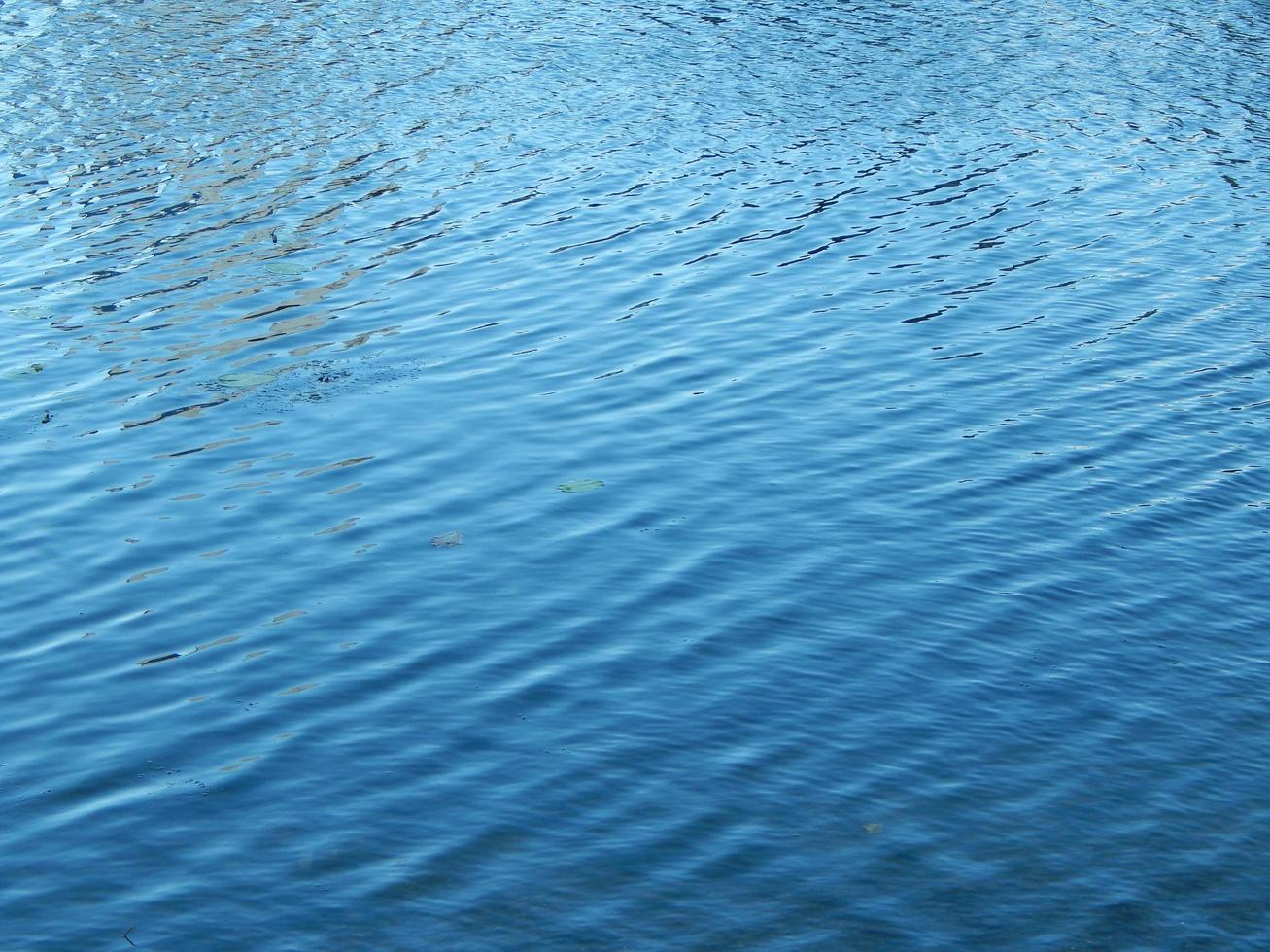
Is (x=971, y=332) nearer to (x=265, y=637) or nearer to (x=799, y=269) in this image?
(x=799, y=269)

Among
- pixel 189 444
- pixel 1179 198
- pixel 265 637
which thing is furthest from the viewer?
pixel 1179 198

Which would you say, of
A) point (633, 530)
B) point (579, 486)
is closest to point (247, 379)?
point (579, 486)

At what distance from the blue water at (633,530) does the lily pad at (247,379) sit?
16 centimetres

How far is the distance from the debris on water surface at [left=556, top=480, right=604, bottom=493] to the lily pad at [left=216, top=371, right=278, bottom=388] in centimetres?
555

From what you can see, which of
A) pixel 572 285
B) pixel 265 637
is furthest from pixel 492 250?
pixel 265 637

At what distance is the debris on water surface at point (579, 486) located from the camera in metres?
20.1

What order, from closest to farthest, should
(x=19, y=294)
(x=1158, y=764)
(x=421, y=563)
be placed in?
(x=1158, y=764)
(x=421, y=563)
(x=19, y=294)

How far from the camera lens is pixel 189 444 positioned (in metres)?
21.2

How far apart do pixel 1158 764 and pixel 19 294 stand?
1996 centimetres

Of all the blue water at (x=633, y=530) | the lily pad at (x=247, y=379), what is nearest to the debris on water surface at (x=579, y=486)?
the blue water at (x=633, y=530)

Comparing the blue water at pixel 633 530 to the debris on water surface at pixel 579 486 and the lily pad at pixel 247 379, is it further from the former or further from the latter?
the lily pad at pixel 247 379

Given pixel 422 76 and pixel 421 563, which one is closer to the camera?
pixel 421 563

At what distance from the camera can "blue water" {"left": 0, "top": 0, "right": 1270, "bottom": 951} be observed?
44.2 feet

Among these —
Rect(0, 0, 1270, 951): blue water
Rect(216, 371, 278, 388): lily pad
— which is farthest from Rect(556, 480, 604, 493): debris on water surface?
Rect(216, 371, 278, 388): lily pad
